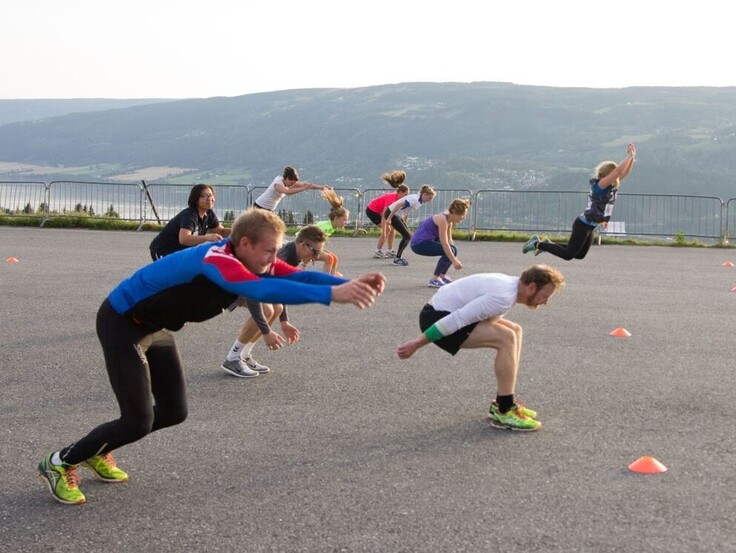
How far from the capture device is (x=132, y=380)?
572 centimetres

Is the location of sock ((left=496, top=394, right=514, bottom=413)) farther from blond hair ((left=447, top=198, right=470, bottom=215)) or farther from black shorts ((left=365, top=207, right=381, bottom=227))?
black shorts ((left=365, top=207, right=381, bottom=227))

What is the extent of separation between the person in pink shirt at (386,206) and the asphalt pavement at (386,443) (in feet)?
23.7

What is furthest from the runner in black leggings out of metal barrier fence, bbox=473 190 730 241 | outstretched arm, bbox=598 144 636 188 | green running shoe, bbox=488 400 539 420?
metal barrier fence, bbox=473 190 730 241

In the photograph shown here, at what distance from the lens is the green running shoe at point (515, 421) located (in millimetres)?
7225

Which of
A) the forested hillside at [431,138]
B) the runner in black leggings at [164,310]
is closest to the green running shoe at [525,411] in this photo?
the runner in black leggings at [164,310]

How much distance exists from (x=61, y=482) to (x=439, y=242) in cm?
1008

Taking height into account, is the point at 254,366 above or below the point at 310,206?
above

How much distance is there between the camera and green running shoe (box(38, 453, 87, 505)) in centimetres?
574

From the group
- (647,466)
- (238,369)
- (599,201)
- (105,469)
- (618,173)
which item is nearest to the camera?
(105,469)

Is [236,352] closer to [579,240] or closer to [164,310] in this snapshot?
[164,310]

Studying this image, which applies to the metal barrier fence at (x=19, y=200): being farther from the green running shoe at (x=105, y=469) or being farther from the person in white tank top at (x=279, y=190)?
the green running shoe at (x=105, y=469)

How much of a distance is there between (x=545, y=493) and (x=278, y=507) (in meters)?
1.55

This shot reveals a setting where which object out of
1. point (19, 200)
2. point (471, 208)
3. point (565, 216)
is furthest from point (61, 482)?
point (19, 200)

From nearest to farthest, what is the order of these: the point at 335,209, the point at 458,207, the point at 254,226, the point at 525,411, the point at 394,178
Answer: the point at 254,226 < the point at 525,411 < the point at 335,209 < the point at 458,207 < the point at 394,178
